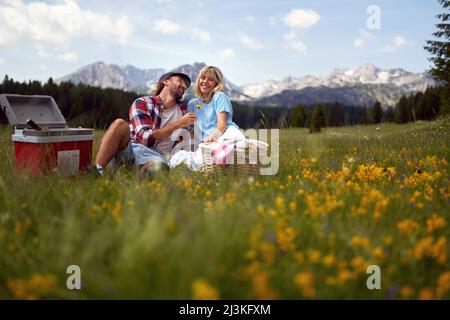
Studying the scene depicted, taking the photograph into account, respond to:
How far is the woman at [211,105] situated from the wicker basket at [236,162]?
63 cm

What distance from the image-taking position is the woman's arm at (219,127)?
17.6 feet

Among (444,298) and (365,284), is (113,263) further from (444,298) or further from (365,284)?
(444,298)

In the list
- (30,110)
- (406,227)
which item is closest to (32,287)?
(406,227)

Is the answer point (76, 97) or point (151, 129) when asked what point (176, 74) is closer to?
point (151, 129)

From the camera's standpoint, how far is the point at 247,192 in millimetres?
3588

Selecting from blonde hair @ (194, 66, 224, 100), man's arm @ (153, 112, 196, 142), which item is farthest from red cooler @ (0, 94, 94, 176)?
blonde hair @ (194, 66, 224, 100)

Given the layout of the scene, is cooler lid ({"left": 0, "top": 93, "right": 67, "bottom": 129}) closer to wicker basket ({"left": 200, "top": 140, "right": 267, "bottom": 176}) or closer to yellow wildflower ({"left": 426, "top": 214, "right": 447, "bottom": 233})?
wicker basket ({"left": 200, "top": 140, "right": 267, "bottom": 176})

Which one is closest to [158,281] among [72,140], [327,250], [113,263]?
[113,263]

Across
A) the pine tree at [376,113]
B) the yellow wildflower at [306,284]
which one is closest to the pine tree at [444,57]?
the pine tree at [376,113]

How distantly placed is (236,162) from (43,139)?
2.39m

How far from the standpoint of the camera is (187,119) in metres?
5.37

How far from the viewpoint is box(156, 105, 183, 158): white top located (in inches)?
232

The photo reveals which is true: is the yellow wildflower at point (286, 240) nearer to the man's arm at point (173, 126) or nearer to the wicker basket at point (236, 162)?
the wicker basket at point (236, 162)

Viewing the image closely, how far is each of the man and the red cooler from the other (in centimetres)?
28
